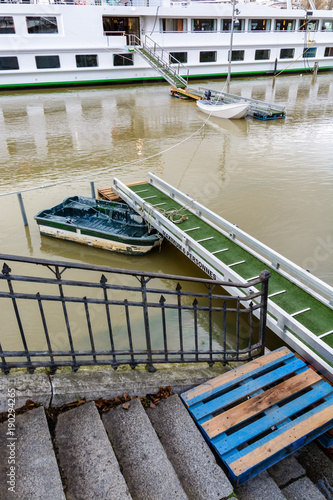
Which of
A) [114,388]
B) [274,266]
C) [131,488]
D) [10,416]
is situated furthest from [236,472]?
[274,266]

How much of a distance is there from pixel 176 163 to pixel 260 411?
11.5 metres

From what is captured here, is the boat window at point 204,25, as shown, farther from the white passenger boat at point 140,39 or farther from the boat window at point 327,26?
the boat window at point 327,26

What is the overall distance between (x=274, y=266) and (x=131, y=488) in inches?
173

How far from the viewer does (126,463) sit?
3.01m

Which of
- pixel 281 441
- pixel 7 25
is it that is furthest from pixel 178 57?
pixel 281 441

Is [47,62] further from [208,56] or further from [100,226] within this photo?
[100,226]

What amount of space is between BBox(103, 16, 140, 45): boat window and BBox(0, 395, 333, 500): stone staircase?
33760mm

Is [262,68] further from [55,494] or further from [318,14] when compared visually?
[55,494]

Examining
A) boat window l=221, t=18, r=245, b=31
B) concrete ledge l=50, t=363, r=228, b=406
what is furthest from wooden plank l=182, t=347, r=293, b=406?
boat window l=221, t=18, r=245, b=31

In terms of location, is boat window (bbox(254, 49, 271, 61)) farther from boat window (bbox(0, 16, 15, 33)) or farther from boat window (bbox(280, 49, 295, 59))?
boat window (bbox(0, 16, 15, 33))

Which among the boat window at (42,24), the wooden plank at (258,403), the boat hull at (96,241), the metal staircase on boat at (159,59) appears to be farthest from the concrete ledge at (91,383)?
the boat window at (42,24)

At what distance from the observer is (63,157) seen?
15.0 m

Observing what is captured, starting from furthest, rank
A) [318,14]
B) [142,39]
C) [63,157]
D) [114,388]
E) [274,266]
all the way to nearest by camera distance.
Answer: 1. [318,14]
2. [142,39]
3. [63,157]
4. [274,266]
5. [114,388]

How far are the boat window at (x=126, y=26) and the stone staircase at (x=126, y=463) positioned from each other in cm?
3376
